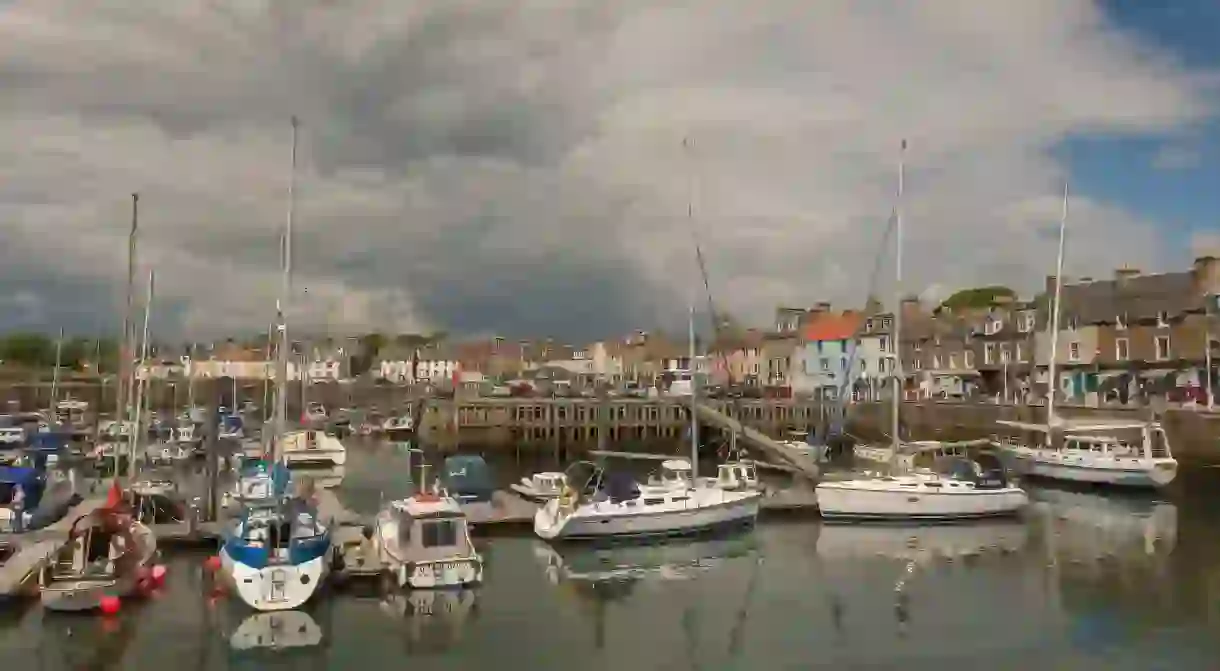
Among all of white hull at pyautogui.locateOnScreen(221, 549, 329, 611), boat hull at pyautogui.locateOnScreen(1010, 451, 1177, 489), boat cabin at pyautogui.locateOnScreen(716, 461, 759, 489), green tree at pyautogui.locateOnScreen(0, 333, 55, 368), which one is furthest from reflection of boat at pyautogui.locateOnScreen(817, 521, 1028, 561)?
green tree at pyautogui.locateOnScreen(0, 333, 55, 368)

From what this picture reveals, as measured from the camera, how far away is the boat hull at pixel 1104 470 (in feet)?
137

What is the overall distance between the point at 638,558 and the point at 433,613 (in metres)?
8.17

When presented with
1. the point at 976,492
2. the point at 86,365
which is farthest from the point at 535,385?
the point at 976,492

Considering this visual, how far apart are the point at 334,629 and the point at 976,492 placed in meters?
22.4

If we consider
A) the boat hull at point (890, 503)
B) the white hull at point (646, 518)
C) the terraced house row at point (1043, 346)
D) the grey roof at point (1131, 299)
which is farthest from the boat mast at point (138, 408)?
the grey roof at point (1131, 299)

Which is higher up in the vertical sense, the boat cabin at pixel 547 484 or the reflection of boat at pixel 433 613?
the boat cabin at pixel 547 484

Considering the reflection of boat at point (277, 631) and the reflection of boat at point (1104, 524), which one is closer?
the reflection of boat at point (277, 631)

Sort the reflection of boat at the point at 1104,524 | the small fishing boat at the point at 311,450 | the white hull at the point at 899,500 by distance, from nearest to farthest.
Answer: the reflection of boat at the point at 1104,524 < the white hull at the point at 899,500 < the small fishing boat at the point at 311,450

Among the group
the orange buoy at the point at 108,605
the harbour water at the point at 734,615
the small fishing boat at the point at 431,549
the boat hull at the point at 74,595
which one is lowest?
the harbour water at the point at 734,615

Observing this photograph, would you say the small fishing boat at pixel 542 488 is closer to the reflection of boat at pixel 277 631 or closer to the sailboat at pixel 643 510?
the sailboat at pixel 643 510

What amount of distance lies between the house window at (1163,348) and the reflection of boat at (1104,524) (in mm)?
24694

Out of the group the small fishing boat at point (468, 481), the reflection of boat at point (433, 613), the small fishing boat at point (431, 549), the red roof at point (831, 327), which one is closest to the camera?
the reflection of boat at point (433, 613)

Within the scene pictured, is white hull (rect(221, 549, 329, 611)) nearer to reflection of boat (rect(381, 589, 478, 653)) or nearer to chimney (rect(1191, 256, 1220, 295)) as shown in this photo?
reflection of boat (rect(381, 589, 478, 653))

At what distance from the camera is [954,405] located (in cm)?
6800
